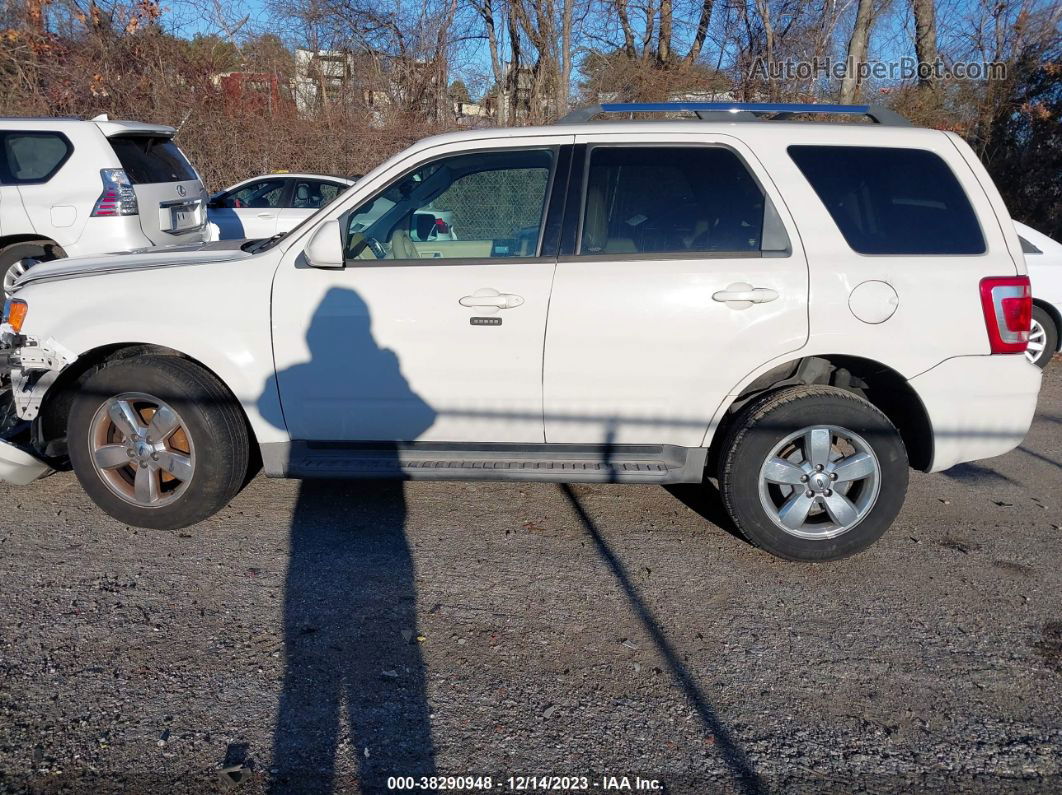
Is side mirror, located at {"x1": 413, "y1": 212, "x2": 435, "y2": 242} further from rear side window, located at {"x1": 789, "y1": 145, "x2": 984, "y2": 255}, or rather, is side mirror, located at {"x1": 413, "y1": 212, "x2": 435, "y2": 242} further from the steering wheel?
rear side window, located at {"x1": 789, "y1": 145, "x2": 984, "y2": 255}

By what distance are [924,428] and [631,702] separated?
2043 millimetres

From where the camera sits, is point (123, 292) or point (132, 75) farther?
point (132, 75)

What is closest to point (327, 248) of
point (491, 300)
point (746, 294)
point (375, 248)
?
point (375, 248)

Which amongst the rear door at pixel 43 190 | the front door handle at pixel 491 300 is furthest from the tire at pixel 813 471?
the rear door at pixel 43 190

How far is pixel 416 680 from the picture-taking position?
3.14 m

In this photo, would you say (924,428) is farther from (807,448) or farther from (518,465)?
(518,465)

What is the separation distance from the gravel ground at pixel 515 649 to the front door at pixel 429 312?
2.21ft

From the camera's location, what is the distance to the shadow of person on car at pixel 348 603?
9.02 feet

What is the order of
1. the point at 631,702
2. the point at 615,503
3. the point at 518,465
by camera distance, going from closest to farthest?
the point at 631,702 < the point at 518,465 < the point at 615,503

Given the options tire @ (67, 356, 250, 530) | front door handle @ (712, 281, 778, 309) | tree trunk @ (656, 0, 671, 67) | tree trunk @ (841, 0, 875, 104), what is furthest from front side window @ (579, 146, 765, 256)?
tree trunk @ (656, 0, 671, 67)

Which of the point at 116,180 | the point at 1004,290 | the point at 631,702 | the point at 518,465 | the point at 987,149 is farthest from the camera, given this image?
the point at 987,149

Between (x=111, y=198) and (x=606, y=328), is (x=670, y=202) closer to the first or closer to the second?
(x=606, y=328)

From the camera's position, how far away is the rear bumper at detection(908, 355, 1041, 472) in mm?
3902

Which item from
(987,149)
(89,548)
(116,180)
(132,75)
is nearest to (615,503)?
(89,548)
